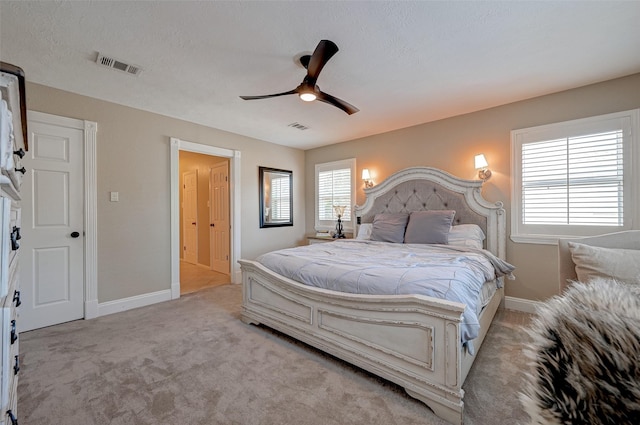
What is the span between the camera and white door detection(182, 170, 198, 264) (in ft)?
19.4

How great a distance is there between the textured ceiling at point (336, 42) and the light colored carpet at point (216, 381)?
251cm

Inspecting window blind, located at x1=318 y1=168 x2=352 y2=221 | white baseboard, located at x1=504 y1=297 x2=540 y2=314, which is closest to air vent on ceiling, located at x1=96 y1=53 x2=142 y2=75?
window blind, located at x1=318 y1=168 x2=352 y2=221

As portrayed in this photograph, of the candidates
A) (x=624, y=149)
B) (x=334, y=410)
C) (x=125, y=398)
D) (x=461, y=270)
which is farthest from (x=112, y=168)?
(x=624, y=149)

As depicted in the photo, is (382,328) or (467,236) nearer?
(382,328)

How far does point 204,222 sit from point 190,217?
27.1 inches

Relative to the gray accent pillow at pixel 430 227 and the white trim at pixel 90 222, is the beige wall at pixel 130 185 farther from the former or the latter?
the gray accent pillow at pixel 430 227

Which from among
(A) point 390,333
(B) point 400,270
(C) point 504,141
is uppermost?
(C) point 504,141

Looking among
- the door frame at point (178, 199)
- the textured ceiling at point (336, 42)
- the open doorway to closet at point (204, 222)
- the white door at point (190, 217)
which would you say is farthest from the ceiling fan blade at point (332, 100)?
the white door at point (190, 217)

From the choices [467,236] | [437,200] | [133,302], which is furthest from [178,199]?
[467,236]

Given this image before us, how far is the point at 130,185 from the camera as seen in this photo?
10.8 feet

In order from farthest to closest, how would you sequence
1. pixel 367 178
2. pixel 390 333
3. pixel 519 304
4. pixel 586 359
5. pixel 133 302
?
1. pixel 367 178
2. pixel 133 302
3. pixel 519 304
4. pixel 390 333
5. pixel 586 359

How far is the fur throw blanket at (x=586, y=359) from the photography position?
39cm

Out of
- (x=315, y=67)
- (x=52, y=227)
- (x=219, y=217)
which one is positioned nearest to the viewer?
(x=315, y=67)

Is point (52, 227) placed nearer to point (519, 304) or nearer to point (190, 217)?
point (190, 217)
